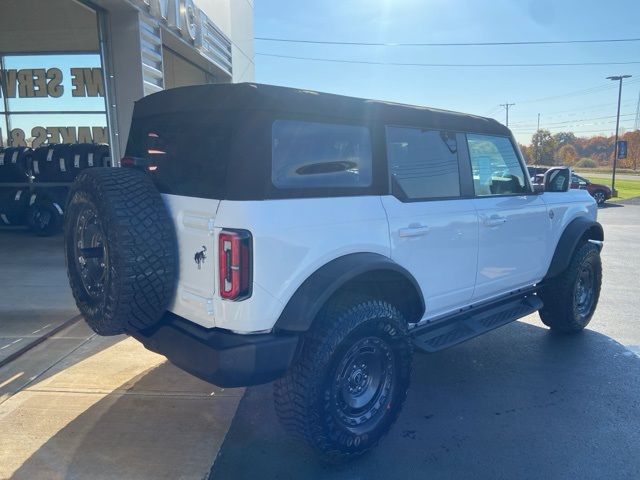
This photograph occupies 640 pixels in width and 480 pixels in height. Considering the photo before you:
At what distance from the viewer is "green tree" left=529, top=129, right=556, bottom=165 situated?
65.1 meters

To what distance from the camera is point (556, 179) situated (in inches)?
171

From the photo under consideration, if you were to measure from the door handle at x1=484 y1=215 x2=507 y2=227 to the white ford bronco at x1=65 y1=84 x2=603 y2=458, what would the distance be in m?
0.26

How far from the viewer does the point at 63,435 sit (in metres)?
2.93

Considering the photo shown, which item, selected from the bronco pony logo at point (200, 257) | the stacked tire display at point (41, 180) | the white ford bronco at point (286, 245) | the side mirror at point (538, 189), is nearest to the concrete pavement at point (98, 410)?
the white ford bronco at point (286, 245)

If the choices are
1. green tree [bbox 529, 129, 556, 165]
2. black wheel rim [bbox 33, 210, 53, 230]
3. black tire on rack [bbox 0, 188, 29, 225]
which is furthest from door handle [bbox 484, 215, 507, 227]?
green tree [bbox 529, 129, 556, 165]

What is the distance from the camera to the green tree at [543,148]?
65.1m

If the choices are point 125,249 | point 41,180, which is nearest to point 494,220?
point 125,249

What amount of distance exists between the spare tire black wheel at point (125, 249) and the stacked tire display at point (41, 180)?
8.81 m

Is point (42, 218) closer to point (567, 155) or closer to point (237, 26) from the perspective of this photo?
point (237, 26)

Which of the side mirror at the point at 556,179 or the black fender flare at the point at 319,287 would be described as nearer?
the black fender flare at the point at 319,287

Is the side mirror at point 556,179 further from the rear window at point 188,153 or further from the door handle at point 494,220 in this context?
→ the rear window at point 188,153

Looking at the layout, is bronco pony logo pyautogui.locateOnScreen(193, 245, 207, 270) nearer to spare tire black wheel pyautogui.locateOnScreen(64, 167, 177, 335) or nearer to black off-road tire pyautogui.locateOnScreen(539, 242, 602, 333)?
spare tire black wheel pyautogui.locateOnScreen(64, 167, 177, 335)

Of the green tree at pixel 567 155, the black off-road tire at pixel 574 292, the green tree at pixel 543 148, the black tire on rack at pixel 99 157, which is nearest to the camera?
the black off-road tire at pixel 574 292

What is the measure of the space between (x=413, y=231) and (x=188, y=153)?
4.67 ft
